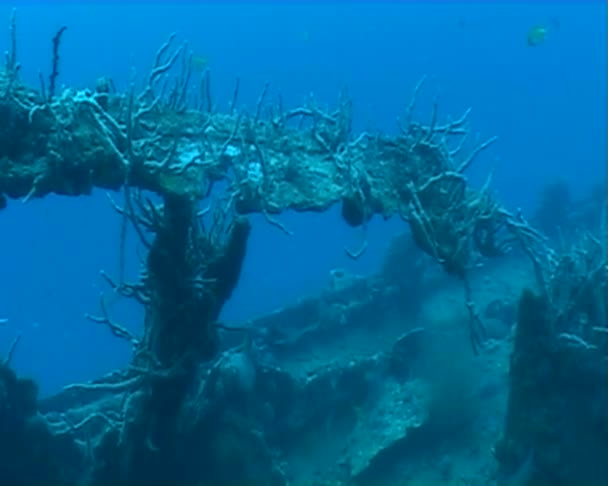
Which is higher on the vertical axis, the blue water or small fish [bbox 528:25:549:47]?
the blue water

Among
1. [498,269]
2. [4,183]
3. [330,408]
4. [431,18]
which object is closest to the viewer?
[4,183]

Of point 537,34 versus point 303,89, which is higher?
point 303,89

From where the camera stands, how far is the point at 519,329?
7.66 m

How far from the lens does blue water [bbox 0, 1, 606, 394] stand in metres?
45.8

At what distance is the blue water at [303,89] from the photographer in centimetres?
4581

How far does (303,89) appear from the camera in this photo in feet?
299

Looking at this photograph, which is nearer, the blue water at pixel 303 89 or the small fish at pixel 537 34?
the small fish at pixel 537 34

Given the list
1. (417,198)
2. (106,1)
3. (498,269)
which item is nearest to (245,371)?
(417,198)

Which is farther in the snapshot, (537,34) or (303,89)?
(303,89)

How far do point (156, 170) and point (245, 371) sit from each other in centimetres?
343

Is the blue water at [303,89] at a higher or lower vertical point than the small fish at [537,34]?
higher

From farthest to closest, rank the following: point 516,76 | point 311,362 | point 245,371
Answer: point 516,76, point 311,362, point 245,371

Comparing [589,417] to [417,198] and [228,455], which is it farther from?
[228,455]

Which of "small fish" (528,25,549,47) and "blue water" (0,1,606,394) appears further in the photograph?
"blue water" (0,1,606,394)
